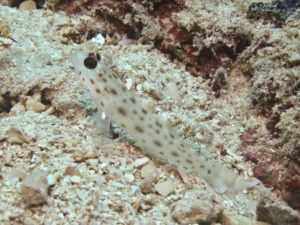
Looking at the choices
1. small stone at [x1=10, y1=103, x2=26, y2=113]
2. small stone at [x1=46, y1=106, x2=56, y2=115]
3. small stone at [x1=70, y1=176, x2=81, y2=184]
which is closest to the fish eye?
small stone at [x1=46, y1=106, x2=56, y2=115]

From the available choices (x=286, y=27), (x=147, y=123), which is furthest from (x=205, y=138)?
(x=286, y=27)

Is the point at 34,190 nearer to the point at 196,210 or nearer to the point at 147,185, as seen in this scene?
the point at 147,185

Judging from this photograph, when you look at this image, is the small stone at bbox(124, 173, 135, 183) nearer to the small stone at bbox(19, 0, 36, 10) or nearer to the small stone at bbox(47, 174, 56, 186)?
the small stone at bbox(47, 174, 56, 186)

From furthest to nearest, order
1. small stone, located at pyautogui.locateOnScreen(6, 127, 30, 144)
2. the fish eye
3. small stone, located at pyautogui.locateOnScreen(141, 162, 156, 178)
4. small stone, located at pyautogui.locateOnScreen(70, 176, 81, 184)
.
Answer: the fish eye → small stone, located at pyautogui.locateOnScreen(141, 162, 156, 178) → small stone, located at pyautogui.locateOnScreen(6, 127, 30, 144) → small stone, located at pyautogui.locateOnScreen(70, 176, 81, 184)

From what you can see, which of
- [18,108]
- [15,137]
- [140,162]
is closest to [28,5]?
[18,108]

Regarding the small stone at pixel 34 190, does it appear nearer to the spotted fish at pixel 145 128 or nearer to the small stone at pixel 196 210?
the small stone at pixel 196 210

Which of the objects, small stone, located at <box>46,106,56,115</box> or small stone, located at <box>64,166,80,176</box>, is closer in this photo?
small stone, located at <box>64,166,80,176</box>
